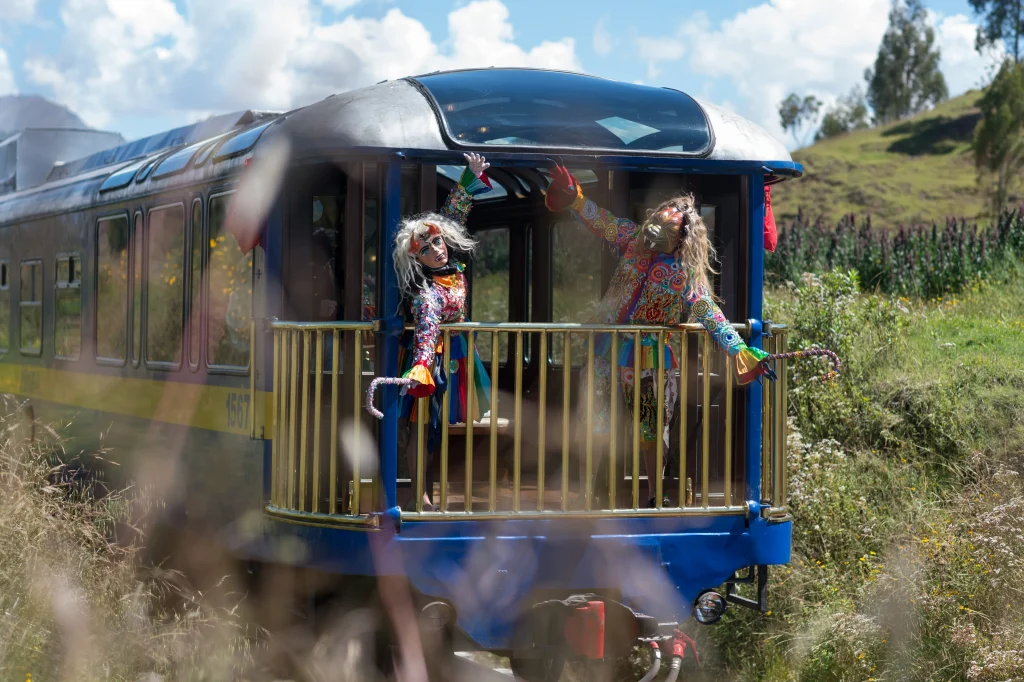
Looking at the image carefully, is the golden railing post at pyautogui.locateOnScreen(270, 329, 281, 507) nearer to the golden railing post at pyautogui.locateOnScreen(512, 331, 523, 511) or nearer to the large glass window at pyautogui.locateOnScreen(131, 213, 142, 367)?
the golden railing post at pyautogui.locateOnScreen(512, 331, 523, 511)

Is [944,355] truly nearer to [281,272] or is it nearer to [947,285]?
[947,285]

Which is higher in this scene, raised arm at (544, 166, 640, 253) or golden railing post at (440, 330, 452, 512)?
raised arm at (544, 166, 640, 253)

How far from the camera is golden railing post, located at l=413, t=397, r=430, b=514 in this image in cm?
568

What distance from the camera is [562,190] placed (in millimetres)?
5938

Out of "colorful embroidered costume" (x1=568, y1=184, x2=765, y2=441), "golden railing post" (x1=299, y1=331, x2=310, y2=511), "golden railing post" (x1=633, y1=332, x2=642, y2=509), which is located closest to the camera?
"golden railing post" (x1=299, y1=331, x2=310, y2=511)

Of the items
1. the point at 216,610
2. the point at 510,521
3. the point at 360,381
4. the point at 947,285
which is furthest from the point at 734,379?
the point at 947,285

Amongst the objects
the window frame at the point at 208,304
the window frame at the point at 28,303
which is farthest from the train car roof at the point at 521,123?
the window frame at the point at 28,303

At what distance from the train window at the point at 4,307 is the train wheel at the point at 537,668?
7.19m

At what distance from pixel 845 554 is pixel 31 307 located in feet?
23.1

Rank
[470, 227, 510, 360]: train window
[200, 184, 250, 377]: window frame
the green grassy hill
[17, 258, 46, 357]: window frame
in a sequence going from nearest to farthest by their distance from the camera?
[200, 184, 250, 377]: window frame → [470, 227, 510, 360]: train window → [17, 258, 46, 357]: window frame → the green grassy hill

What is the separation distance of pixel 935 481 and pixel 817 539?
871 millimetres

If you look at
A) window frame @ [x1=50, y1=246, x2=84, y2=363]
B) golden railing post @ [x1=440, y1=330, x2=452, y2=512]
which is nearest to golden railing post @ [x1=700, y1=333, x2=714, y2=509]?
golden railing post @ [x1=440, y1=330, x2=452, y2=512]

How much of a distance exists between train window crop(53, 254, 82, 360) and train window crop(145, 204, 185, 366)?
60.4 inches

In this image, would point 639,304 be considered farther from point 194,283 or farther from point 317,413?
point 194,283
